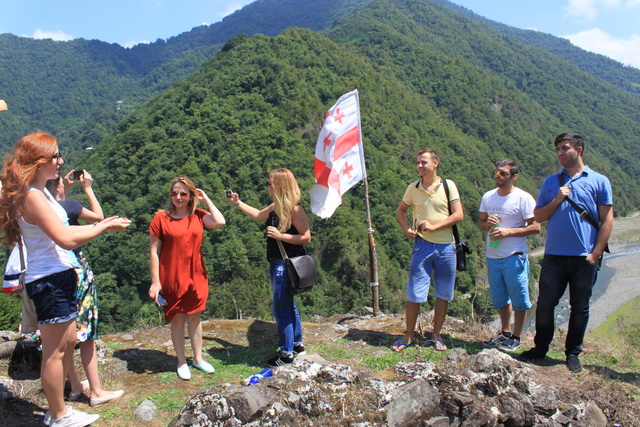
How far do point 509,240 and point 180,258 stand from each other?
3141 millimetres

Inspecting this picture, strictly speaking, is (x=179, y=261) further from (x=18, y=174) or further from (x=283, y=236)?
(x=18, y=174)

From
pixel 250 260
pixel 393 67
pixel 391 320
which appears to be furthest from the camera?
pixel 393 67

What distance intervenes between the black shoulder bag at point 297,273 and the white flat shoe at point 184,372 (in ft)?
3.63

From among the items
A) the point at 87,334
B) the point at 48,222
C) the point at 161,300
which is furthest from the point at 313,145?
the point at 48,222

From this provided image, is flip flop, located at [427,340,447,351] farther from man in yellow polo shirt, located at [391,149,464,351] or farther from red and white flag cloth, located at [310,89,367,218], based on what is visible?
red and white flag cloth, located at [310,89,367,218]

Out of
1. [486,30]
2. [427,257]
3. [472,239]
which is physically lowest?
[472,239]

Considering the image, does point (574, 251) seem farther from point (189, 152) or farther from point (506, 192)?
point (189, 152)

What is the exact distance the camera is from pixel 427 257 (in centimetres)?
448

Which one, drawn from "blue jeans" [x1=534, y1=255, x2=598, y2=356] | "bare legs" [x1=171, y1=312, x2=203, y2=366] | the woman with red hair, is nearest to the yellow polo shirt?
Answer: "blue jeans" [x1=534, y1=255, x2=598, y2=356]

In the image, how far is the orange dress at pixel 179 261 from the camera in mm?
3891

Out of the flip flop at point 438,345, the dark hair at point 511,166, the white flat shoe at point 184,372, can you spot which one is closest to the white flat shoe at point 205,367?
the white flat shoe at point 184,372

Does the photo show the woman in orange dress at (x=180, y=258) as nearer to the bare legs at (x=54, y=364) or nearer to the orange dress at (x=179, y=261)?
the orange dress at (x=179, y=261)

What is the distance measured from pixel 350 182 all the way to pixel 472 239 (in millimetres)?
45481

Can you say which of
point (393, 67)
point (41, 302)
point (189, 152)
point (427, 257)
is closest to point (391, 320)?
point (427, 257)
